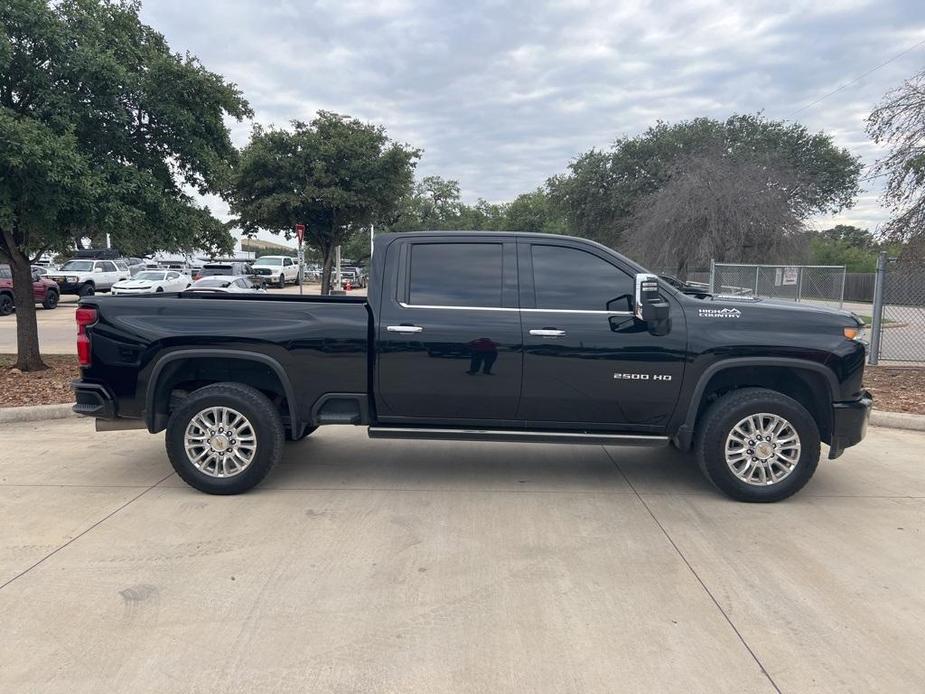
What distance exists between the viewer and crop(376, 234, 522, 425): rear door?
514 cm

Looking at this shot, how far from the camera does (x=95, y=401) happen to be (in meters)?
5.24

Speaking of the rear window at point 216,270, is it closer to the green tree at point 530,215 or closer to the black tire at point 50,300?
the black tire at point 50,300

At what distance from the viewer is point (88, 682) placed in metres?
2.93

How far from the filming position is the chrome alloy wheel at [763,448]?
16.7 ft

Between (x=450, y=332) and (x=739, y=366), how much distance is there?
2.21 m

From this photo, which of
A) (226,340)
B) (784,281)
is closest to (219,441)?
(226,340)

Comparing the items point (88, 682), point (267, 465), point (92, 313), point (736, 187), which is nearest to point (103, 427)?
point (92, 313)

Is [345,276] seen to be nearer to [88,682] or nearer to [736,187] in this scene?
[736,187]

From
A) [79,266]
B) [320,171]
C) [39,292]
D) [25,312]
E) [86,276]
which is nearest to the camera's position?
[25,312]

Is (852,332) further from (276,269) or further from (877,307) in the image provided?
(276,269)

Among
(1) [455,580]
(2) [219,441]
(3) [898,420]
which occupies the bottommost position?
→ (1) [455,580]

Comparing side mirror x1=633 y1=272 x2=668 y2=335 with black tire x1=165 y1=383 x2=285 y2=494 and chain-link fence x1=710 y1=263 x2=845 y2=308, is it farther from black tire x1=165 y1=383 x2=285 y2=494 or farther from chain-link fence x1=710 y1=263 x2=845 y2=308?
chain-link fence x1=710 y1=263 x2=845 y2=308

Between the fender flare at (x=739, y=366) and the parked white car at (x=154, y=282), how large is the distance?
24.8 metres

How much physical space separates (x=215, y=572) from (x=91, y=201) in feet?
19.8
